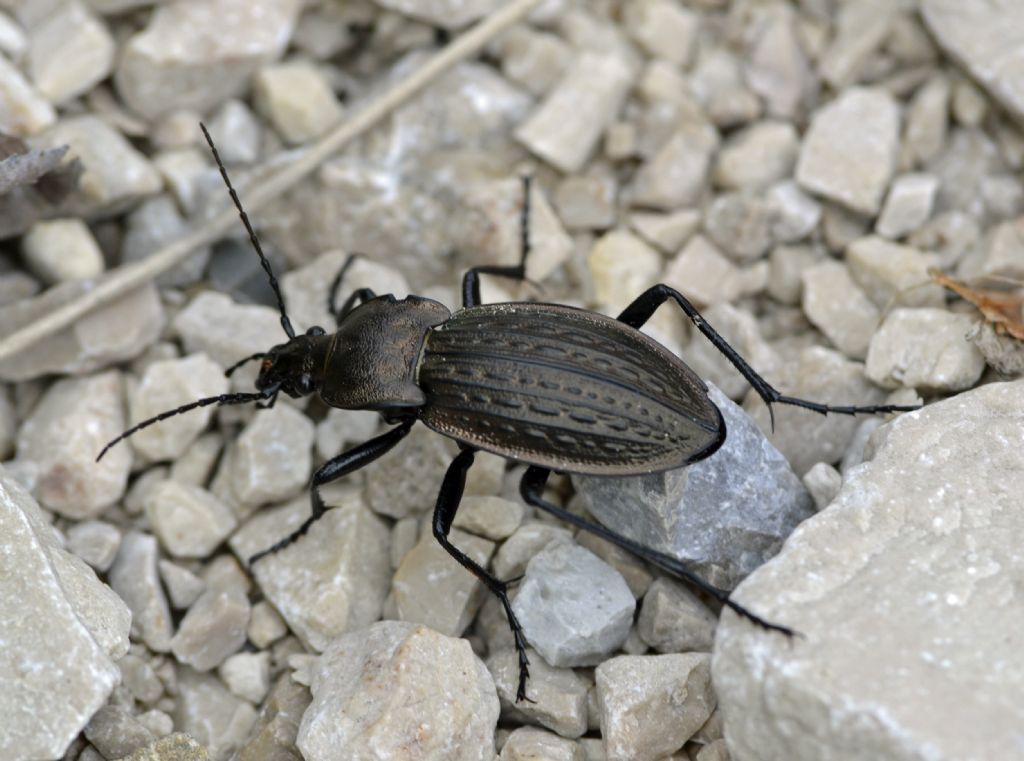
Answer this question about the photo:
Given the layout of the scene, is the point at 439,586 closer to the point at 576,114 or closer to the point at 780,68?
the point at 576,114

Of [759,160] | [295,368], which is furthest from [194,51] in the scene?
[759,160]

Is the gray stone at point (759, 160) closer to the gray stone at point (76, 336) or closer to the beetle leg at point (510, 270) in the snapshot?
the beetle leg at point (510, 270)

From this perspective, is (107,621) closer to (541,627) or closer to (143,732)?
(143,732)

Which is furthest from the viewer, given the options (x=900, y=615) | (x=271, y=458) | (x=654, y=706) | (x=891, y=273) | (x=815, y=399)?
(x=891, y=273)

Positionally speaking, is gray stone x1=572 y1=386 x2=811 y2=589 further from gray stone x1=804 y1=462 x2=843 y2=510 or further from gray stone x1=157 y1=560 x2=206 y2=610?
gray stone x1=157 y1=560 x2=206 y2=610

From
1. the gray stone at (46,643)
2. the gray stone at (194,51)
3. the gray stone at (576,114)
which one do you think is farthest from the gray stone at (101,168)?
the gray stone at (576,114)

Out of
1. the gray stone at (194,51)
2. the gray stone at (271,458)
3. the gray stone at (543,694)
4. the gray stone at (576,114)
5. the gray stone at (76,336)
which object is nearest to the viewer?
the gray stone at (543,694)
